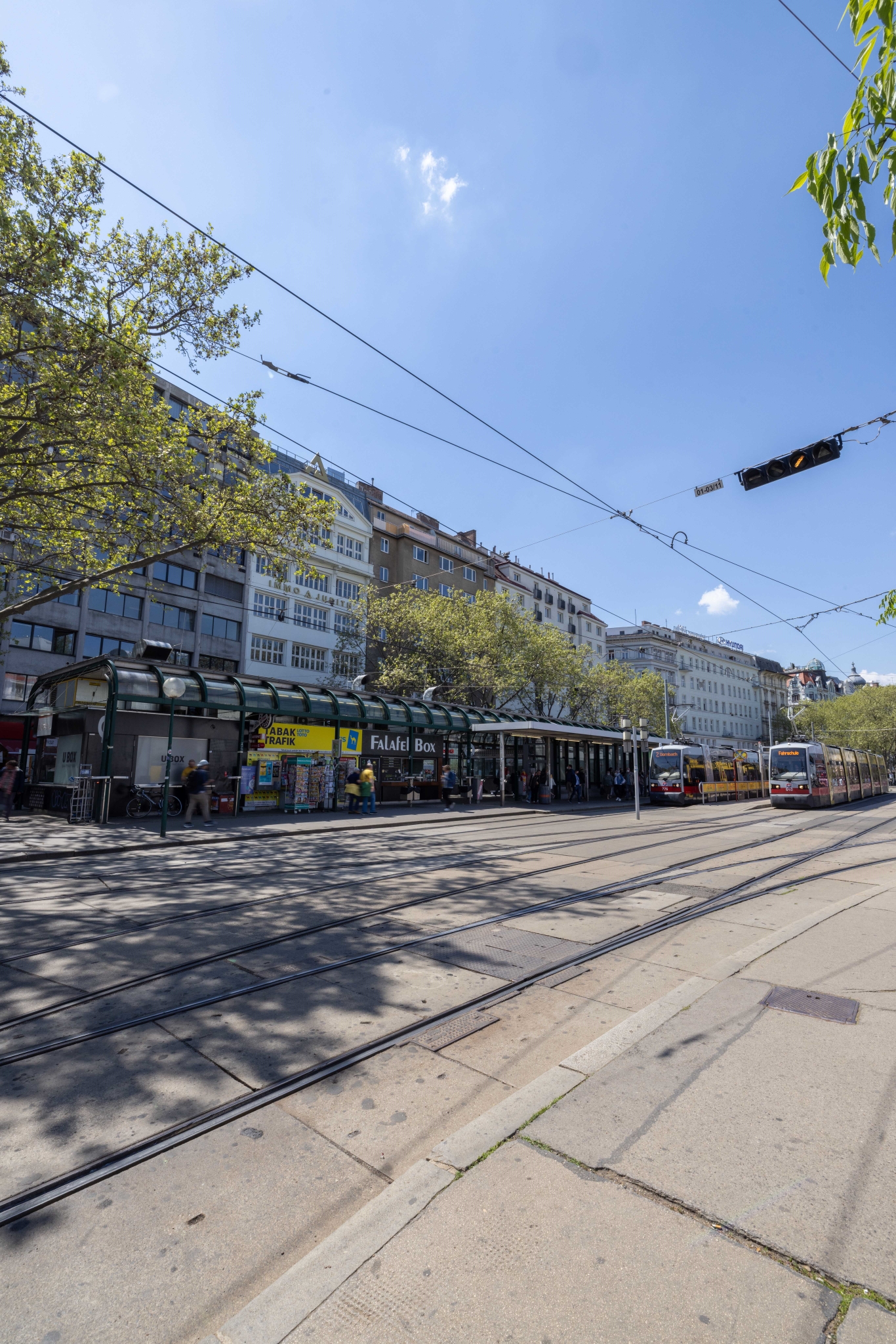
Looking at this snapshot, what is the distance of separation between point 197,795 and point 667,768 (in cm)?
2243

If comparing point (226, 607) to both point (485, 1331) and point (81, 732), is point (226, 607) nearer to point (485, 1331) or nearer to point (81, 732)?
point (81, 732)

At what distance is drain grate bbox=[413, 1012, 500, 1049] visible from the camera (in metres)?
4.38

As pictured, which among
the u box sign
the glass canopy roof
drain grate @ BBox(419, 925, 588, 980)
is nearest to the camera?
drain grate @ BBox(419, 925, 588, 980)

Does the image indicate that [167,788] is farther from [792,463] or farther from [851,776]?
[851,776]

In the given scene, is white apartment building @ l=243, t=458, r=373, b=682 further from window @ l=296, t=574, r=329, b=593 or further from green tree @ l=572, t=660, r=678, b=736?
green tree @ l=572, t=660, r=678, b=736

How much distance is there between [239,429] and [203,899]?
12073 millimetres

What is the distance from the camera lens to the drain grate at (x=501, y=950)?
592 centimetres

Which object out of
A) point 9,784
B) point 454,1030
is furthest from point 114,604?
point 454,1030

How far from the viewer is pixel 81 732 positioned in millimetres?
18062

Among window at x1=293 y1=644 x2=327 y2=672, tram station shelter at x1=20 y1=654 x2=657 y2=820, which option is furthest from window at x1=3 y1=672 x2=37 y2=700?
window at x1=293 y1=644 x2=327 y2=672

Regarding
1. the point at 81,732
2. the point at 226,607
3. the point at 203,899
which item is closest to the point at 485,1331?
the point at 203,899

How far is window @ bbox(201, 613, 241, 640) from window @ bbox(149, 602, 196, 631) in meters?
0.80

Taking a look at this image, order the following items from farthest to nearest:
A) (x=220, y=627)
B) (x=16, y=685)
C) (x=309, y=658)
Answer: (x=309, y=658) → (x=220, y=627) → (x=16, y=685)

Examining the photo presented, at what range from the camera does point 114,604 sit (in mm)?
34281
